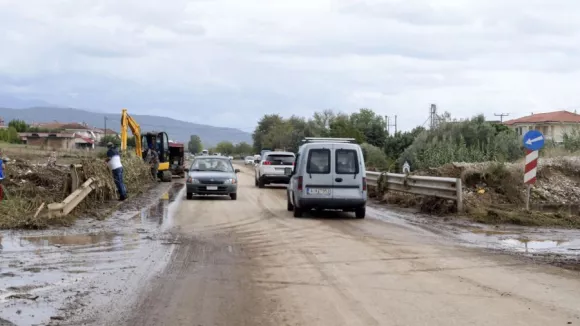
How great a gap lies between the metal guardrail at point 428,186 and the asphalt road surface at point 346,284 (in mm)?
4183

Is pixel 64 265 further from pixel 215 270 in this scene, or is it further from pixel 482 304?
pixel 482 304

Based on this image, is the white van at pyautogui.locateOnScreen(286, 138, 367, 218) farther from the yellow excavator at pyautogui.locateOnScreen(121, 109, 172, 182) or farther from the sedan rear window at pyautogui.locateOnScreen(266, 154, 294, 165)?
the yellow excavator at pyautogui.locateOnScreen(121, 109, 172, 182)

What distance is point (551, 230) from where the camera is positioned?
14578mm

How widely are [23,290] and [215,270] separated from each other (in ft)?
8.48

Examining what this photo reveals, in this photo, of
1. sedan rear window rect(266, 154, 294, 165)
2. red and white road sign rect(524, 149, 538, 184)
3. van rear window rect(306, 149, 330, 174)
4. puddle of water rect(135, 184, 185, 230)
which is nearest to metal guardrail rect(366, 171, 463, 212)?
red and white road sign rect(524, 149, 538, 184)

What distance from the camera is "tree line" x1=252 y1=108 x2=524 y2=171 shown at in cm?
2705

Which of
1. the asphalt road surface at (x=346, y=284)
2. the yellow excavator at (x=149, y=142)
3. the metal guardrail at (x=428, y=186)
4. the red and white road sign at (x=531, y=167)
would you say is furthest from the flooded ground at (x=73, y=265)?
the yellow excavator at (x=149, y=142)

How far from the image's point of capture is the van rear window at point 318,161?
54.8 ft

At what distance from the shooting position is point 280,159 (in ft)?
104

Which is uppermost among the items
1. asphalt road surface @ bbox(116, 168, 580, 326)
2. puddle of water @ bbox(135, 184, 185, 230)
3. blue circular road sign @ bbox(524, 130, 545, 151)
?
blue circular road sign @ bbox(524, 130, 545, 151)

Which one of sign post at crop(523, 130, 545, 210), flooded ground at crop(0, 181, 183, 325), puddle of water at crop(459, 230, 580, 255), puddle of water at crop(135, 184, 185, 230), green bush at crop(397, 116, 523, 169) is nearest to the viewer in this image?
flooded ground at crop(0, 181, 183, 325)

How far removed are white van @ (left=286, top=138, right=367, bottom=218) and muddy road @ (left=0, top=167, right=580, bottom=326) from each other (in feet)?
8.87

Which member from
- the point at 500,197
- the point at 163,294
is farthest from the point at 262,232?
the point at 500,197

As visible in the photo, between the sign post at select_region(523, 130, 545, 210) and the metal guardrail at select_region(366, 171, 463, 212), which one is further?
the metal guardrail at select_region(366, 171, 463, 212)
